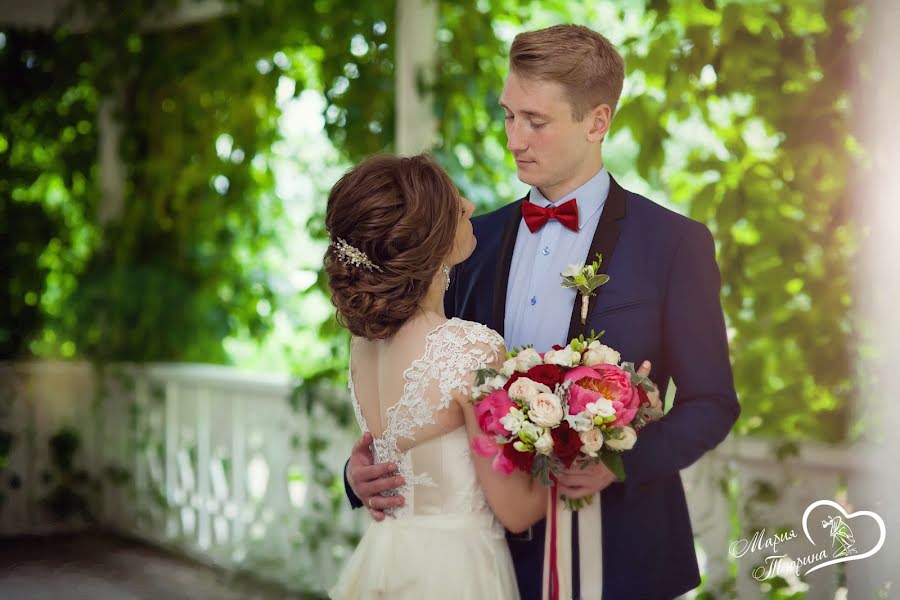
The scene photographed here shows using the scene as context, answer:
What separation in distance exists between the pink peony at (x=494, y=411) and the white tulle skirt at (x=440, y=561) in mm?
352

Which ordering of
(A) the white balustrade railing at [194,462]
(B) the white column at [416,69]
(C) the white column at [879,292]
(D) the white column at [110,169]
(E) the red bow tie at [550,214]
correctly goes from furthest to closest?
(D) the white column at [110,169] → (A) the white balustrade railing at [194,462] → (B) the white column at [416,69] → (C) the white column at [879,292] → (E) the red bow tie at [550,214]

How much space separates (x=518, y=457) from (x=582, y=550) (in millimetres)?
349

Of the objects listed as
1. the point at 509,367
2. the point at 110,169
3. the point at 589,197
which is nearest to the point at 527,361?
the point at 509,367

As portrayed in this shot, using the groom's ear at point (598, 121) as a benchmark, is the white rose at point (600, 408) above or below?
below

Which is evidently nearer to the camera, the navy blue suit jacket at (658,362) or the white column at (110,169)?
the navy blue suit jacket at (658,362)

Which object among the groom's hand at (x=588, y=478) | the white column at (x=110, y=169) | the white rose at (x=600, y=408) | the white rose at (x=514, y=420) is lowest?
the groom's hand at (x=588, y=478)

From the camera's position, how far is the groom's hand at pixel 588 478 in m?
1.86

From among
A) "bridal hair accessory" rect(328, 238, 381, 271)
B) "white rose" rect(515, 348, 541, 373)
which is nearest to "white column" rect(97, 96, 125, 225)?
"bridal hair accessory" rect(328, 238, 381, 271)

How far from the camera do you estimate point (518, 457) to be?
A: 180 centimetres

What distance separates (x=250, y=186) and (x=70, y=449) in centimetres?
185

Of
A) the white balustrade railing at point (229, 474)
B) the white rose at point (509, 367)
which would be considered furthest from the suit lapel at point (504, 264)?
the white balustrade railing at point (229, 474)

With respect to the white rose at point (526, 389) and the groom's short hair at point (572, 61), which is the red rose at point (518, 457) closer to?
the white rose at point (526, 389)

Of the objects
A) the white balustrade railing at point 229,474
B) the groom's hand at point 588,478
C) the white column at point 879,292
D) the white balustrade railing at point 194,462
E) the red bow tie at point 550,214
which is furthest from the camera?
the white balustrade railing at point 194,462

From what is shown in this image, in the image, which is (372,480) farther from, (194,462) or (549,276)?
(194,462)
